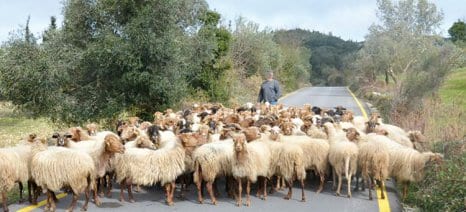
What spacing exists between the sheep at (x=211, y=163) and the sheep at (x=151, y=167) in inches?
12.6

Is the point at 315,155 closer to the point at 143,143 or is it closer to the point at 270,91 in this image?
the point at 143,143

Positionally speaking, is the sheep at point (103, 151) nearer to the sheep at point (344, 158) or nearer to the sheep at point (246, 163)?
the sheep at point (246, 163)

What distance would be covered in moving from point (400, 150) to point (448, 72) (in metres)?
13.5

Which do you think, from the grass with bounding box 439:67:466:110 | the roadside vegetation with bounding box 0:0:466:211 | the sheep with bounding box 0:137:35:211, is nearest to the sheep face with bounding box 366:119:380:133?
the roadside vegetation with bounding box 0:0:466:211

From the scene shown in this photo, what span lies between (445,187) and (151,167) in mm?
5028

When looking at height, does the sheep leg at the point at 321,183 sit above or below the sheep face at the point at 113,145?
below

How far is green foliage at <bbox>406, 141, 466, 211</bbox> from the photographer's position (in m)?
7.83

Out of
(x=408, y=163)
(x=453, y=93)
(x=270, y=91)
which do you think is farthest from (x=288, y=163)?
(x=453, y=93)

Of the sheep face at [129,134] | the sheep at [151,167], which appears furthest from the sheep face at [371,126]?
the sheep face at [129,134]

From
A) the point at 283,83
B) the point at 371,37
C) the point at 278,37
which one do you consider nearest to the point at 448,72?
the point at 371,37

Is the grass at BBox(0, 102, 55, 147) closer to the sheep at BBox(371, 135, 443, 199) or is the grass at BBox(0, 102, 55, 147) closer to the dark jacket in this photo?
the dark jacket

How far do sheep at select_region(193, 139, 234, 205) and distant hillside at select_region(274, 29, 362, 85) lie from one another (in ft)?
235

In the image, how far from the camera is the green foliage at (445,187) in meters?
7.83

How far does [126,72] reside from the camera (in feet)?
57.0
